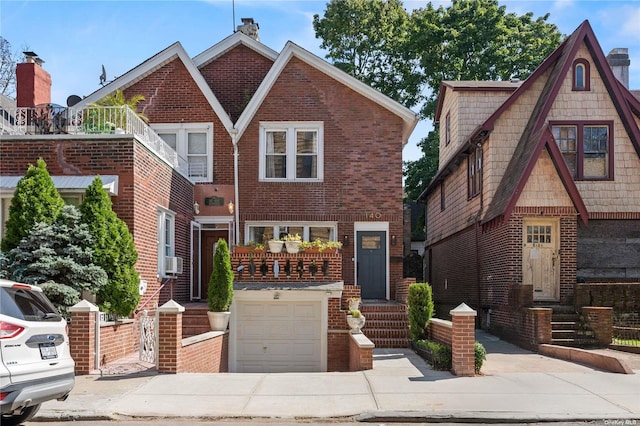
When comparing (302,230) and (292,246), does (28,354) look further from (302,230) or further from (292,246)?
(302,230)

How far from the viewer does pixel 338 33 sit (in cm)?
3650


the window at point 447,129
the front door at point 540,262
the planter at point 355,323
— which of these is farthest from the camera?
the window at point 447,129

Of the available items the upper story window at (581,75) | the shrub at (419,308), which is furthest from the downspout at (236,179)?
the upper story window at (581,75)

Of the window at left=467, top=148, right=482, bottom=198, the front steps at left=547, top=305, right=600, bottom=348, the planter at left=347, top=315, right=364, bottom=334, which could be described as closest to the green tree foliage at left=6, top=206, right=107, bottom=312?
the planter at left=347, top=315, right=364, bottom=334

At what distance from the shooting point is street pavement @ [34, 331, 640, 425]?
8.82 meters

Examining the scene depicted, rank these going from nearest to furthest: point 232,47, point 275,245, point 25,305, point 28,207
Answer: point 25,305, point 28,207, point 275,245, point 232,47

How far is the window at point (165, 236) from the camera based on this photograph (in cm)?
1672

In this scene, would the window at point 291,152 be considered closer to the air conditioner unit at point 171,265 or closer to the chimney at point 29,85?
the air conditioner unit at point 171,265

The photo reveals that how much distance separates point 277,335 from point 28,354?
974cm

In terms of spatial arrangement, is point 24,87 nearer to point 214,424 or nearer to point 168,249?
point 168,249

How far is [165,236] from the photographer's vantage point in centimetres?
1741

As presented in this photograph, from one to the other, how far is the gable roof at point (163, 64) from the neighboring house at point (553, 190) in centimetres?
793

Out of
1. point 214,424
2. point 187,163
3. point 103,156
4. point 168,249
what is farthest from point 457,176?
point 214,424

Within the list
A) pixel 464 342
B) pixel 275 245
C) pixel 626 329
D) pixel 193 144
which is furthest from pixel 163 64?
pixel 626 329
